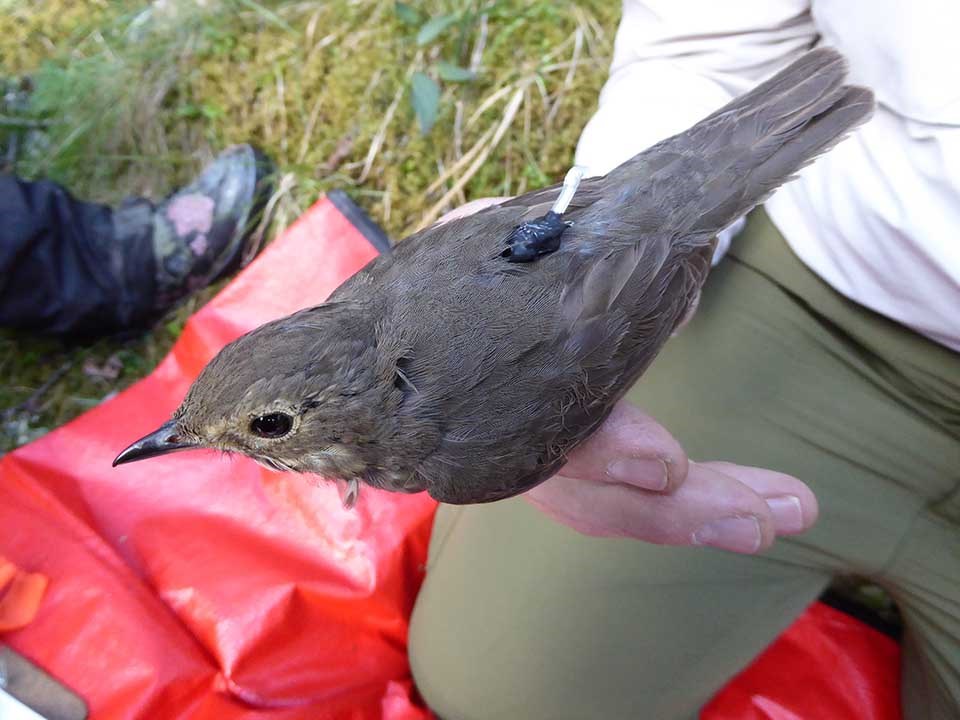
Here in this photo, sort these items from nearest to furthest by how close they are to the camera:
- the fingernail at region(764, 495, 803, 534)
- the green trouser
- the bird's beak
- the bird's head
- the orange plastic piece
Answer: the bird's head, the bird's beak, the fingernail at region(764, 495, 803, 534), the orange plastic piece, the green trouser

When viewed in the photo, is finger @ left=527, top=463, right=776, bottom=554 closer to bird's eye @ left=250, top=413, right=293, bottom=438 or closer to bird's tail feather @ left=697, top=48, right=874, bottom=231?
bird's tail feather @ left=697, top=48, right=874, bottom=231

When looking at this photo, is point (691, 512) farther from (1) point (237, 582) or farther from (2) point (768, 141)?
(1) point (237, 582)

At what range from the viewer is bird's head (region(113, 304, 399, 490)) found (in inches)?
78.0

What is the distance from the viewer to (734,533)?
7.57 feet

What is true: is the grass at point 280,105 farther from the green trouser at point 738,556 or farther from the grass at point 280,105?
the green trouser at point 738,556

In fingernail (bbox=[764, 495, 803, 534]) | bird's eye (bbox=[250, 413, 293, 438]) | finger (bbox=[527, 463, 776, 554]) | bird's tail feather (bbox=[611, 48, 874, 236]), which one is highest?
bird's eye (bbox=[250, 413, 293, 438])

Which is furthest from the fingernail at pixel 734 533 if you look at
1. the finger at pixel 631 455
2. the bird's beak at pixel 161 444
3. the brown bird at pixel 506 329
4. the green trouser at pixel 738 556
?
the bird's beak at pixel 161 444

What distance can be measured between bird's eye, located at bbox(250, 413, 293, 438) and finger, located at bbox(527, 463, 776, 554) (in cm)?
98

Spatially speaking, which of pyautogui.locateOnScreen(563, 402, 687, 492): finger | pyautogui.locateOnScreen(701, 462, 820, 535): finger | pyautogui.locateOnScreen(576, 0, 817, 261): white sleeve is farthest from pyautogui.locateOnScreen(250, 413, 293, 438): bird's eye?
pyautogui.locateOnScreen(576, 0, 817, 261): white sleeve

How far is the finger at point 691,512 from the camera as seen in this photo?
7.46 feet

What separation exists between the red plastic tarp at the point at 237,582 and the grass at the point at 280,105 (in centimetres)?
72

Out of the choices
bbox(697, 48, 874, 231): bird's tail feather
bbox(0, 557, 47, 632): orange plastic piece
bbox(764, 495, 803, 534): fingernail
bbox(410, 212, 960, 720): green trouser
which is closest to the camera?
bbox(764, 495, 803, 534): fingernail

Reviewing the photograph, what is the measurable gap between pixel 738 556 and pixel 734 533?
2.41ft

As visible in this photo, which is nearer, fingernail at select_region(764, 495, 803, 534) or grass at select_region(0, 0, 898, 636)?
fingernail at select_region(764, 495, 803, 534)
